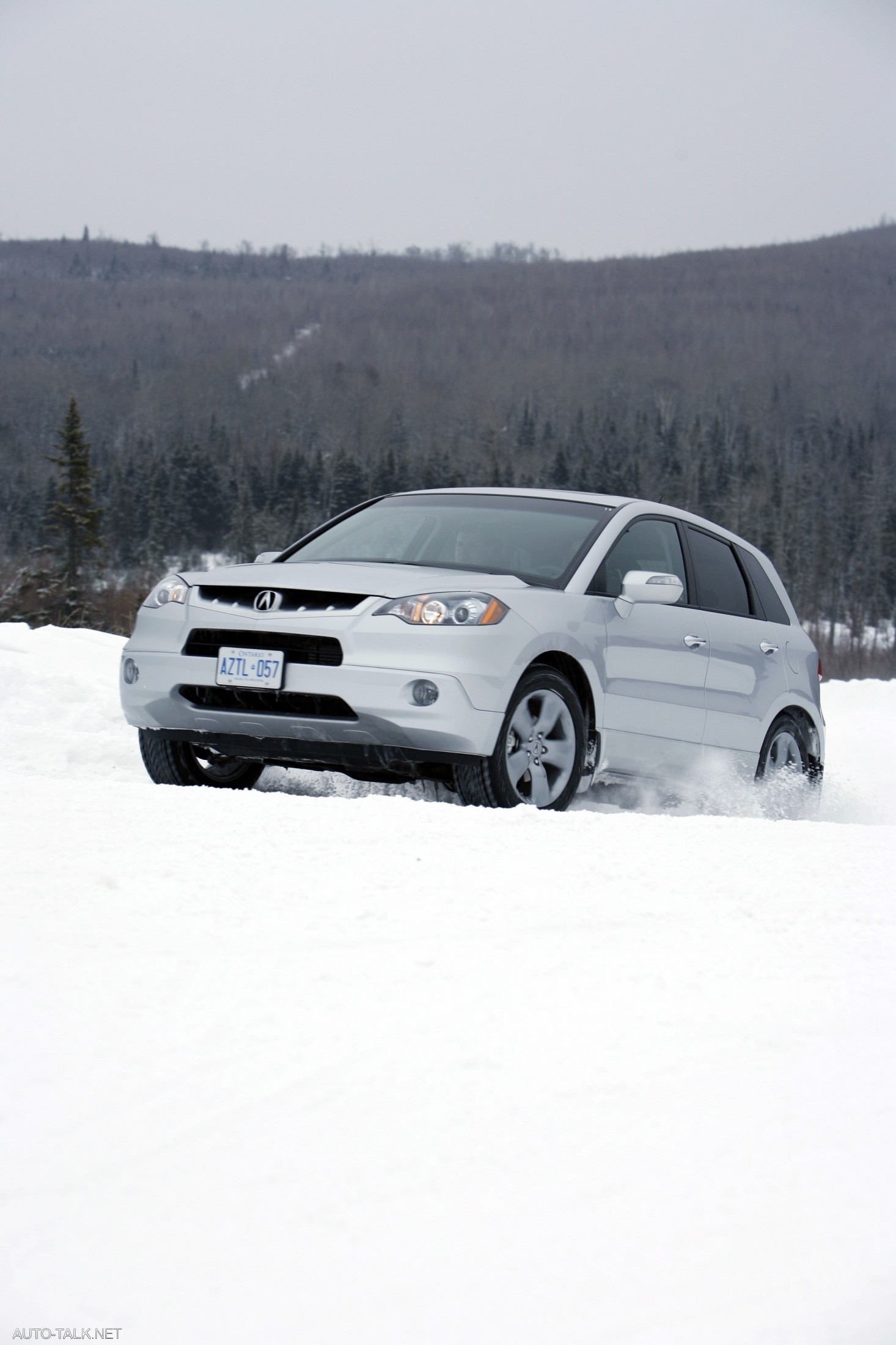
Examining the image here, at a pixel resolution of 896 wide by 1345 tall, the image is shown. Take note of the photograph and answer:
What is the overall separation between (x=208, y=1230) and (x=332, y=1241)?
0.20 m

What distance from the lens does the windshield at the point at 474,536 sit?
6094 millimetres

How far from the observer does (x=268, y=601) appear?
5.58m

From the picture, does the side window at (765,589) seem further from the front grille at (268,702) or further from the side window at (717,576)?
the front grille at (268,702)

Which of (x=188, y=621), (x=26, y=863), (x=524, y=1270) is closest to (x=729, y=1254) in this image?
(x=524, y=1270)

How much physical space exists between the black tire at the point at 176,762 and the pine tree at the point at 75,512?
53551 mm

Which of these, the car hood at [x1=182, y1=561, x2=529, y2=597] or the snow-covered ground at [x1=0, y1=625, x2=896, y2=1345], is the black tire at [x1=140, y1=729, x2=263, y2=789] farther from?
the snow-covered ground at [x1=0, y1=625, x2=896, y2=1345]

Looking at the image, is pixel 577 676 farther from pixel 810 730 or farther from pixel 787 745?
pixel 810 730

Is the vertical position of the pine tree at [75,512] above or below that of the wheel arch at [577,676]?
above

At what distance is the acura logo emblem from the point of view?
555cm

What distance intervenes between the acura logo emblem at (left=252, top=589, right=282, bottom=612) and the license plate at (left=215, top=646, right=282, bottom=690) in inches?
8.0

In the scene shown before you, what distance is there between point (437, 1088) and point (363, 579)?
3.37m

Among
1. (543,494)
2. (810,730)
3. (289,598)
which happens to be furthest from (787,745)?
(289,598)

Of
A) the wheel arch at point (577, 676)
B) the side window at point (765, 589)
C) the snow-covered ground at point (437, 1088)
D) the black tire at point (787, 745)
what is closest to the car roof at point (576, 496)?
the side window at point (765, 589)

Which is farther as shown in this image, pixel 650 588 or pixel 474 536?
pixel 474 536
